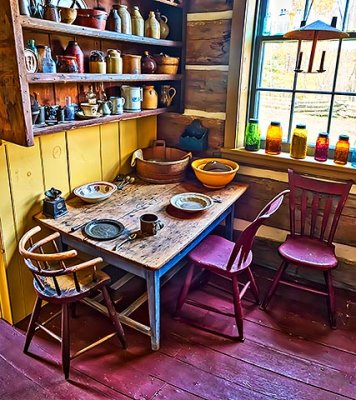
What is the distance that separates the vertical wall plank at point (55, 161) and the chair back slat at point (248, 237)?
3.44 ft

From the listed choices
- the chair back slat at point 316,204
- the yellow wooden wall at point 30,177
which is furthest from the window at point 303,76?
the yellow wooden wall at point 30,177

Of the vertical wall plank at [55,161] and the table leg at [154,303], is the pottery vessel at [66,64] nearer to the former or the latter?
the vertical wall plank at [55,161]

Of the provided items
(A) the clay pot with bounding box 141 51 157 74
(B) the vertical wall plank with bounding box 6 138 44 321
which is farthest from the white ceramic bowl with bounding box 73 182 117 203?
(A) the clay pot with bounding box 141 51 157 74

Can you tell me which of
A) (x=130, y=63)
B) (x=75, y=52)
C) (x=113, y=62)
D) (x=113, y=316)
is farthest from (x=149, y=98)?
(x=113, y=316)

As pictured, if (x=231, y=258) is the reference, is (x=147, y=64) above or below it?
above

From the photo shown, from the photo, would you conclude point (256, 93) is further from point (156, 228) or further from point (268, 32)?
point (156, 228)

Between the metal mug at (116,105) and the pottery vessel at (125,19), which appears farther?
the metal mug at (116,105)

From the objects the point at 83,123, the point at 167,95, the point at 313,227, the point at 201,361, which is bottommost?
the point at 201,361

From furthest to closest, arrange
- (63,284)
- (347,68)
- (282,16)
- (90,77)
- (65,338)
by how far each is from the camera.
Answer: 1. (282,16)
2. (347,68)
3. (90,77)
4. (63,284)
5. (65,338)

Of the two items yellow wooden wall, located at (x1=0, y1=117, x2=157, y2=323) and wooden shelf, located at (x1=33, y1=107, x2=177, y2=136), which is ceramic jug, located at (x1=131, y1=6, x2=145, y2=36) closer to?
wooden shelf, located at (x1=33, y1=107, x2=177, y2=136)

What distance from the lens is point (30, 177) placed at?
79.2 inches

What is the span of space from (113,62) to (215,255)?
1.22m

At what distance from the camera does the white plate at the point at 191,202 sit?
7.06 ft

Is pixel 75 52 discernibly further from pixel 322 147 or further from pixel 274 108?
pixel 322 147
